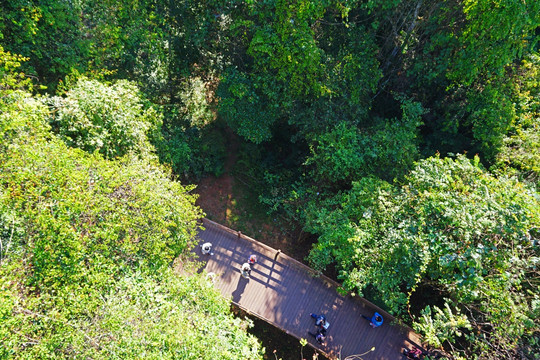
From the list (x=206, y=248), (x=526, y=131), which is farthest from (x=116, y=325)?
(x=526, y=131)

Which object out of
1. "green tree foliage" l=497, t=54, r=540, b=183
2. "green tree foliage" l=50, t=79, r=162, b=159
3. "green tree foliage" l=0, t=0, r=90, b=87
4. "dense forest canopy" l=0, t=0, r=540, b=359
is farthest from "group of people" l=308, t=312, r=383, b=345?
"green tree foliage" l=0, t=0, r=90, b=87

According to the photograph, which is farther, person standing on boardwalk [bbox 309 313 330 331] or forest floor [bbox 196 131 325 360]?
forest floor [bbox 196 131 325 360]

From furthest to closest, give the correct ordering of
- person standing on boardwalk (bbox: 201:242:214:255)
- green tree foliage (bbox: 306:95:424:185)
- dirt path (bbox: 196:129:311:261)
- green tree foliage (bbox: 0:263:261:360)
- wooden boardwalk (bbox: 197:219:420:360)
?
dirt path (bbox: 196:129:311:261)
person standing on boardwalk (bbox: 201:242:214:255)
green tree foliage (bbox: 306:95:424:185)
wooden boardwalk (bbox: 197:219:420:360)
green tree foliage (bbox: 0:263:261:360)

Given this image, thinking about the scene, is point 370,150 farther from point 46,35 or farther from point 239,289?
point 46,35

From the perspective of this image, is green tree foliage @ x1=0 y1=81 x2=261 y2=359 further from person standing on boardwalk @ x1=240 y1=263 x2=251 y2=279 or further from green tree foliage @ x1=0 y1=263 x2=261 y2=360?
person standing on boardwalk @ x1=240 y1=263 x2=251 y2=279

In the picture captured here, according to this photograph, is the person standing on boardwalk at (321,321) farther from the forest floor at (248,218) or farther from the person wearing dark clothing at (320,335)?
the forest floor at (248,218)

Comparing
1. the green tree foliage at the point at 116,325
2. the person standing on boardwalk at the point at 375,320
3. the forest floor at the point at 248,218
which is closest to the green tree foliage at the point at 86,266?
the green tree foliage at the point at 116,325
